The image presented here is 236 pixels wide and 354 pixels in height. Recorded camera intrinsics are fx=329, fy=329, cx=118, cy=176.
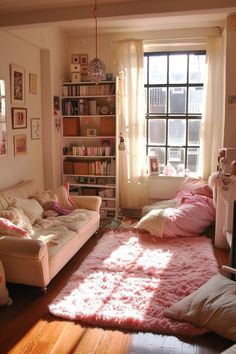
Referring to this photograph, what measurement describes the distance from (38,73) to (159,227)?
2.82 m

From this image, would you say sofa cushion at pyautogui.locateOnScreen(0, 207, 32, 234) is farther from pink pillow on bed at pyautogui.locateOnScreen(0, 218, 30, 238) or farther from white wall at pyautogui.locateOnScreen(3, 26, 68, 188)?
white wall at pyautogui.locateOnScreen(3, 26, 68, 188)

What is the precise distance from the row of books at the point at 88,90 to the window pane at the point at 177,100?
3.27ft

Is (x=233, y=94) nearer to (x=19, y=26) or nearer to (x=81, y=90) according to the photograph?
(x=81, y=90)

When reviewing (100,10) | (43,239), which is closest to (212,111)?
(100,10)

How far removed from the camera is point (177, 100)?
17.7 ft

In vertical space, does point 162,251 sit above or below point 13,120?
below

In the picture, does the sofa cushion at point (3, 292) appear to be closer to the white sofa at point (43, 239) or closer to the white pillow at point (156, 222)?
the white sofa at point (43, 239)

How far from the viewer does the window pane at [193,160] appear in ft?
17.8

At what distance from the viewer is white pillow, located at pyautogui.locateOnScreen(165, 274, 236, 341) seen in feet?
7.66

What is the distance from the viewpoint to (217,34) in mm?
4859

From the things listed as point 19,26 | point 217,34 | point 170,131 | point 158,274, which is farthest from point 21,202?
point 217,34

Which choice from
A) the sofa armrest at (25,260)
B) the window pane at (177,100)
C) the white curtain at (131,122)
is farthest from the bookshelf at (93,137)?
the sofa armrest at (25,260)

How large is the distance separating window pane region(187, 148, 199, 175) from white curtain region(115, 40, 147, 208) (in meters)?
0.78

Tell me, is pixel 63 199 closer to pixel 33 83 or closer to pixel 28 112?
pixel 28 112
